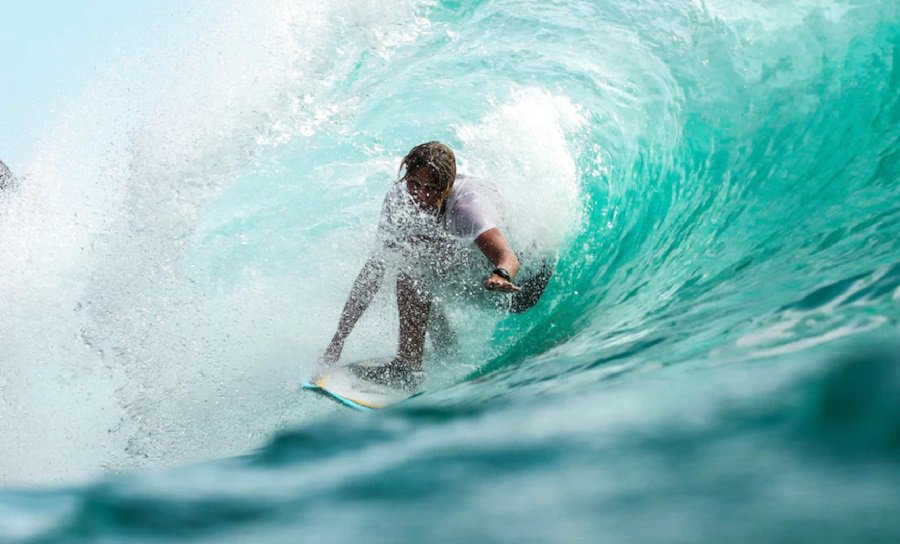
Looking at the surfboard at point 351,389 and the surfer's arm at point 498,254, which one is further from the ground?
the surfer's arm at point 498,254

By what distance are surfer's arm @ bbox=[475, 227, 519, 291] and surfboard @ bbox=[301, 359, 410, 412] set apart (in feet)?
2.65

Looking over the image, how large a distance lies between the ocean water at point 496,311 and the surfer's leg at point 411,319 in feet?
0.63

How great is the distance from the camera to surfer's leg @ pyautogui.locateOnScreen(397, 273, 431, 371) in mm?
3672

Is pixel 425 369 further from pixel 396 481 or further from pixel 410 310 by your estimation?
pixel 396 481

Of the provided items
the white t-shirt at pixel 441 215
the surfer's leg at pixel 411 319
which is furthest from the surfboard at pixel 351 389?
the white t-shirt at pixel 441 215

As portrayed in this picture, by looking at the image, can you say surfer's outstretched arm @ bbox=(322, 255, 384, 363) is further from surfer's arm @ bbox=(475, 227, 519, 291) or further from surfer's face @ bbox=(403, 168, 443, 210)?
surfer's arm @ bbox=(475, 227, 519, 291)

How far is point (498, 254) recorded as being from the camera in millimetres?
3342

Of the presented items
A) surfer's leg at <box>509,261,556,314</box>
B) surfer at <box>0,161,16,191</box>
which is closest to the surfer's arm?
surfer's leg at <box>509,261,556,314</box>

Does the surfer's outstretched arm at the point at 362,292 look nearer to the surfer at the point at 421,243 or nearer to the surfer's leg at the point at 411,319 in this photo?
the surfer at the point at 421,243

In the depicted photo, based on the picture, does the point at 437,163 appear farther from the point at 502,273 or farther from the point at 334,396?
the point at 334,396

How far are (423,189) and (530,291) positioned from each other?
3.12 feet

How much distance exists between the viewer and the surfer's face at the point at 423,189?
11.5ft

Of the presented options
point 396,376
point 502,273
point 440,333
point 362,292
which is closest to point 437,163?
point 502,273

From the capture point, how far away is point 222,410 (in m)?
3.77
